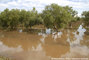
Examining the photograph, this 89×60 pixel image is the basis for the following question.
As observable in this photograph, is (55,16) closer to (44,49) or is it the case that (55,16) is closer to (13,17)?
(44,49)

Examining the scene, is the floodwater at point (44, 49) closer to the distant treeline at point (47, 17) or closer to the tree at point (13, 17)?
the distant treeline at point (47, 17)

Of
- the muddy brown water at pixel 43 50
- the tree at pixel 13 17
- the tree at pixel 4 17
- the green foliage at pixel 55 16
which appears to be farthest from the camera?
the tree at pixel 4 17

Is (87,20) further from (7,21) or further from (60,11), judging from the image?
(7,21)

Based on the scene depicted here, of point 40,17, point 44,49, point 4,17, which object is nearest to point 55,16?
point 40,17

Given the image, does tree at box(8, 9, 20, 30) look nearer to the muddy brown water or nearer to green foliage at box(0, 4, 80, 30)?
green foliage at box(0, 4, 80, 30)

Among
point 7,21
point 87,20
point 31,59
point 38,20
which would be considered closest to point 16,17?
point 7,21

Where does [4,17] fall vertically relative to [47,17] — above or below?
below

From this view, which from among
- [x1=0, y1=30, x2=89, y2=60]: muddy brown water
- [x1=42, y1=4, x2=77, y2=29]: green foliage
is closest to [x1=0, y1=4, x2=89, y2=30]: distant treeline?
[x1=42, y1=4, x2=77, y2=29]: green foliage

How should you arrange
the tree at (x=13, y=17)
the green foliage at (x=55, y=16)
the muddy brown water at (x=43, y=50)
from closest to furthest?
the muddy brown water at (x=43, y=50), the green foliage at (x=55, y=16), the tree at (x=13, y=17)

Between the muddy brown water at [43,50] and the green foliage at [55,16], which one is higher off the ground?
the green foliage at [55,16]

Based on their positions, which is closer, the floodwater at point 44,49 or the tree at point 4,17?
the floodwater at point 44,49

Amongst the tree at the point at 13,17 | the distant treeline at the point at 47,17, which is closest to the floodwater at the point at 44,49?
the distant treeline at the point at 47,17

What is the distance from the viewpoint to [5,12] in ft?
96.5

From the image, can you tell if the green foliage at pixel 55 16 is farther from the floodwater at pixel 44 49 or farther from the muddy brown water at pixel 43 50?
the muddy brown water at pixel 43 50
